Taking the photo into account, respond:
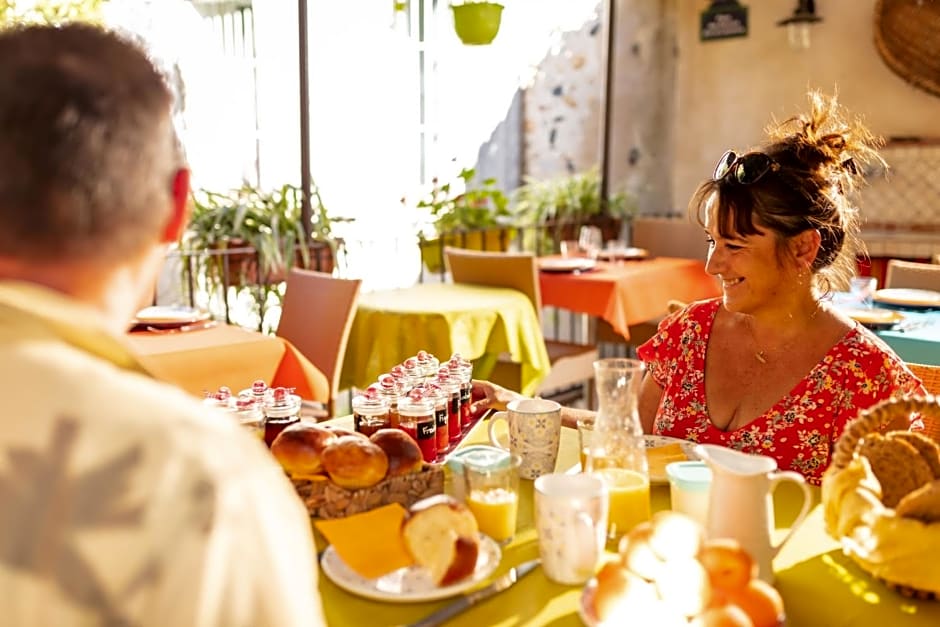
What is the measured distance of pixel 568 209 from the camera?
557cm

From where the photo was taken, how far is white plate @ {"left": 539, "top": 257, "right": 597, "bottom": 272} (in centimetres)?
423

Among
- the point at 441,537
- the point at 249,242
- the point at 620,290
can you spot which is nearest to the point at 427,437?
the point at 441,537

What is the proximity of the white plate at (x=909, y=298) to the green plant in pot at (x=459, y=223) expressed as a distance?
7.38ft

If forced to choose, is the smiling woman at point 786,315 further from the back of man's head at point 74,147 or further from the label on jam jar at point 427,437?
the back of man's head at point 74,147

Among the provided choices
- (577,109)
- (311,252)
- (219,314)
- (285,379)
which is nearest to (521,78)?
(577,109)

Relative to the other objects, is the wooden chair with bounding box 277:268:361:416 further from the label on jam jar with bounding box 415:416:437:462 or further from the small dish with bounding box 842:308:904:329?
the label on jam jar with bounding box 415:416:437:462

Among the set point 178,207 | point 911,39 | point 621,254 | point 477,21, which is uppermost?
point 911,39

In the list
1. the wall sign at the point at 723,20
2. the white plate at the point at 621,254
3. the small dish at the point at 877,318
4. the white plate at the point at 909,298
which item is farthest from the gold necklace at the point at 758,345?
the wall sign at the point at 723,20

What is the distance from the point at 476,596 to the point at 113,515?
A: 0.53 metres

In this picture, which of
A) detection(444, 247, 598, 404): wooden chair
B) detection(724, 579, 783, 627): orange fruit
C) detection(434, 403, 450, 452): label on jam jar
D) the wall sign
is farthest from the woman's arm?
the wall sign

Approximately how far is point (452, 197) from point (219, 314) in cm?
160

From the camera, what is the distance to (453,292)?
3867mm

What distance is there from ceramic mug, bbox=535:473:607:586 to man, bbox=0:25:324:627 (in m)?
0.44

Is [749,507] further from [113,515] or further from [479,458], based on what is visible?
[113,515]
